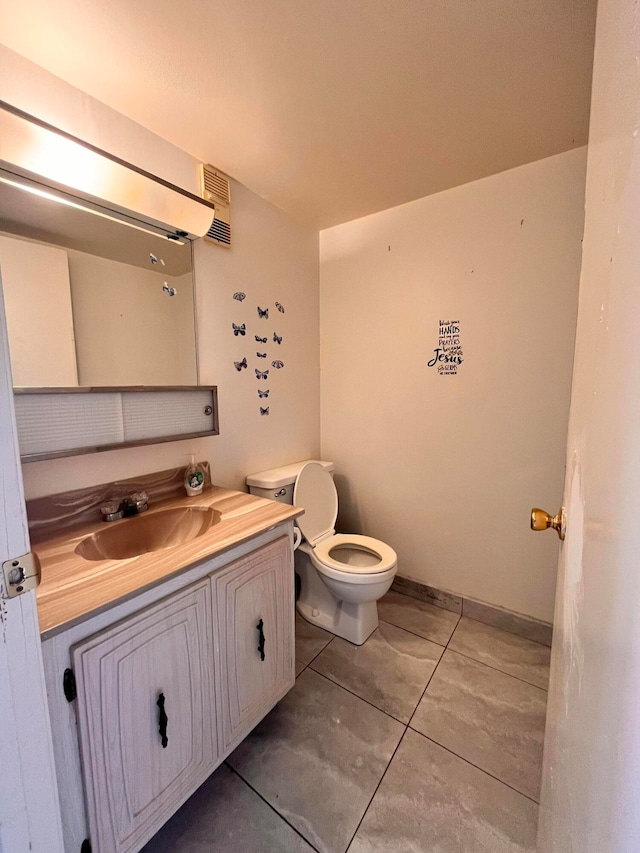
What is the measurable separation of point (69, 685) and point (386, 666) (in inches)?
52.0

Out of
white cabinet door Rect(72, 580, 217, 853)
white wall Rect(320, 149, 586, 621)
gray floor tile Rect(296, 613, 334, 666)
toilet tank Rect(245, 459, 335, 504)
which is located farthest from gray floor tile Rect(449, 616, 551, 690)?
white cabinet door Rect(72, 580, 217, 853)

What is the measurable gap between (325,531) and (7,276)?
5.64 feet

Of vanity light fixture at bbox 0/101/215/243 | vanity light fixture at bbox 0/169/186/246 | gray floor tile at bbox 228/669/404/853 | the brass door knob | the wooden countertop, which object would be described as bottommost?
gray floor tile at bbox 228/669/404/853

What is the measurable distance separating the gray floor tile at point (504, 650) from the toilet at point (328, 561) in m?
0.47

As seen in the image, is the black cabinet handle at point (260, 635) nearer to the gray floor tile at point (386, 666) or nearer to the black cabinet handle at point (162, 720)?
the black cabinet handle at point (162, 720)

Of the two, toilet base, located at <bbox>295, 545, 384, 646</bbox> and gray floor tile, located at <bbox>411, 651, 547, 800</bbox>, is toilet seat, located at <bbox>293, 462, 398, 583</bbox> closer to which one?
toilet base, located at <bbox>295, 545, 384, 646</bbox>

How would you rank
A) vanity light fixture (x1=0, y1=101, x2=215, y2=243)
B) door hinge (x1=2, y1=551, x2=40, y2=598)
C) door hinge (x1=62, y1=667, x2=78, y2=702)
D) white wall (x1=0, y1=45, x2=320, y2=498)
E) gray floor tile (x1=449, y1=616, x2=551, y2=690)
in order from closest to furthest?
1. door hinge (x1=2, y1=551, x2=40, y2=598)
2. door hinge (x1=62, y1=667, x2=78, y2=702)
3. vanity light fixture (x1=0, y1=101, x2=215, y2=243)
4. white wall (x1=0, y1=45, x2=320, y2=498)
5. gray floor tile (x1=449, y1=616, x2=551, y2=690)

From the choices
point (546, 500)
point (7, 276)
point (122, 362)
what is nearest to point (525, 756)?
point (546, 500)

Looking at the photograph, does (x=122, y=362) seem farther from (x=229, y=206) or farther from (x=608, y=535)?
(x=608, y=535)

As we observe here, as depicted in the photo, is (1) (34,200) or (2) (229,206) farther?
(2) (229,206)

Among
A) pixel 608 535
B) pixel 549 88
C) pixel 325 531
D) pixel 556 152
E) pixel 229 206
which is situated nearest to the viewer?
pixel 608 535

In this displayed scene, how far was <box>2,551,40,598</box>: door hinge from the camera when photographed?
19.2 inches

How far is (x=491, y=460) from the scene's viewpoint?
1732 mm

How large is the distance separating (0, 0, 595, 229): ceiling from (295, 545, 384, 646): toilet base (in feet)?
6.28
